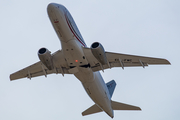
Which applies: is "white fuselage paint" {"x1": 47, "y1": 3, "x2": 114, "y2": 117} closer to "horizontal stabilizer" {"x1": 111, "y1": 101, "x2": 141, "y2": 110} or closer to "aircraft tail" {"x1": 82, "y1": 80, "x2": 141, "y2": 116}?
"horizontal stabilizer" {"x1": 111, "y1": 101, "x2": 141, "y2": 110}

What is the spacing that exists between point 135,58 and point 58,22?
8.12m

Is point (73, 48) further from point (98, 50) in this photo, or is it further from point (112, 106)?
point (112, 106)

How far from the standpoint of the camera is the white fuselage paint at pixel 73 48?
18875 mm

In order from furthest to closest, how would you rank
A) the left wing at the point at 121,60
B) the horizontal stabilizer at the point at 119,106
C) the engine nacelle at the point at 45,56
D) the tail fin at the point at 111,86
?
the tail fin at the point at 111,86
the horizontal stabilizer at the point at 119,106
the left wing at the point at 121,60
the engine nacelle at the point at 45,56

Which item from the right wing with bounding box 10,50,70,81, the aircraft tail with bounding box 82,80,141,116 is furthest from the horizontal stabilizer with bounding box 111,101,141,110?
the right wing with bounding box 10,50,70,81

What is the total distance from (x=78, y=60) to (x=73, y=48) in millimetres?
1328

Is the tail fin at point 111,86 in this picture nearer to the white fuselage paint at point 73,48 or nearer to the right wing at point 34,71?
the white fuselage paint at point 73,48

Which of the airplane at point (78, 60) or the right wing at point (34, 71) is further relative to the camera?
the right wing at point (34, 71)

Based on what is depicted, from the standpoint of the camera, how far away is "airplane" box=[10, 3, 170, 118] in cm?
1932

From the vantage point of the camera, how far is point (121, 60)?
2217 centimetres

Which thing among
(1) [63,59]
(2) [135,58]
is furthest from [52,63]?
(2) [135,58]

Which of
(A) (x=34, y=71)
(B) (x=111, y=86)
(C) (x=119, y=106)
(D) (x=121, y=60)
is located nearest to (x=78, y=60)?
(D) (x=121, y=60)

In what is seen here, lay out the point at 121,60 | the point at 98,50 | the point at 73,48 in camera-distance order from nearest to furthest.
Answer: the point at 98,50
the point at 73,48
the point at 121,60

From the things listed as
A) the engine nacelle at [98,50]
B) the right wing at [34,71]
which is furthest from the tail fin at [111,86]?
the engine nacelle at [98,50]
